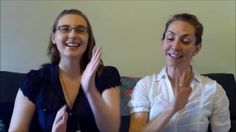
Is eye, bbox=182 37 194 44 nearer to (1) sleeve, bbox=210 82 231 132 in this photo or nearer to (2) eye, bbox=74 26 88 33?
(1) sleeve, bbox=210 82 231 132

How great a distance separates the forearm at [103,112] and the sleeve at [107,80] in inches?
3.9

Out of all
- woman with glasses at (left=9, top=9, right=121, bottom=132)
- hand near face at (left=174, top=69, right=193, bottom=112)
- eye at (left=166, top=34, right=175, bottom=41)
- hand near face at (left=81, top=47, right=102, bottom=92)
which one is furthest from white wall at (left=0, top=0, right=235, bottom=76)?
hand near face at (left=81, top=47, right=102, bottom=92)

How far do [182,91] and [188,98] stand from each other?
14 centimetres

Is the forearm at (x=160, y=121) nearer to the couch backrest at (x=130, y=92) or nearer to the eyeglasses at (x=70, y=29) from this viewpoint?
Result: the couch backrest at (x=130, y=92)

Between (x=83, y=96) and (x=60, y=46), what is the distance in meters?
0.26

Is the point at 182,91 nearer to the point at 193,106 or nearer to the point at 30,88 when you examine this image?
the point at 193,106

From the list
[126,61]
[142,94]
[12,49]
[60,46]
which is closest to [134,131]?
[142,94]

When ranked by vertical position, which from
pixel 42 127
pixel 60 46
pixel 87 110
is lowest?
pixel 42 127

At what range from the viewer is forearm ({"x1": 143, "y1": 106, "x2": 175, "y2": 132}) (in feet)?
4.96

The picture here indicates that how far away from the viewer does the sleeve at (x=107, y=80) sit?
164cm

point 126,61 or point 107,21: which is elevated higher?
point 107,21

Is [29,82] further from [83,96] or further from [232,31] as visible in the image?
[232,31]

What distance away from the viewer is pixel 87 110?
1.61 m

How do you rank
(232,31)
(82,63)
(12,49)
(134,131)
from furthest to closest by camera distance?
(232,31), (12,49), (82,63), (134,131)
